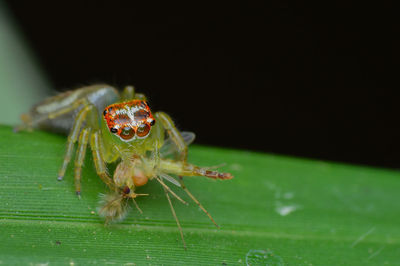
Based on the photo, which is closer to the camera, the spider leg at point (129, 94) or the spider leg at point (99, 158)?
the spider leg at point (99, 158)

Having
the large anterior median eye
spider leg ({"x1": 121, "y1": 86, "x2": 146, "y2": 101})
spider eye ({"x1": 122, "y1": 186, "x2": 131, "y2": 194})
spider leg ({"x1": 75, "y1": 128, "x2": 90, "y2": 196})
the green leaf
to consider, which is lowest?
the green leaf

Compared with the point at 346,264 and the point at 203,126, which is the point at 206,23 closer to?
the point at 203,126

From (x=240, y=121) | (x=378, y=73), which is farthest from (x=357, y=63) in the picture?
(x=240, y=121)

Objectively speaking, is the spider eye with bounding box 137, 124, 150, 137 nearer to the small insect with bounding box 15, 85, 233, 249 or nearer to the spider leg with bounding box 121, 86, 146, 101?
the small insect with bounding box 15, 85, 233, 249

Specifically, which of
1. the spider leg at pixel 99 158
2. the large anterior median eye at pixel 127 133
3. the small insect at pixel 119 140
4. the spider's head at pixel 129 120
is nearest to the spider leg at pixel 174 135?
the small insect at pixel 119 140

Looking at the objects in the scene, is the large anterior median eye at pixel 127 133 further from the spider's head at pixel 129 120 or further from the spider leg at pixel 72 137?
the spider leg at pixel 72 137

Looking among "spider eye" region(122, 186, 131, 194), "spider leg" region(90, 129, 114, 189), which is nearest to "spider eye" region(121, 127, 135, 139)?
"spider leg" region(90, 129, 114, 189)
